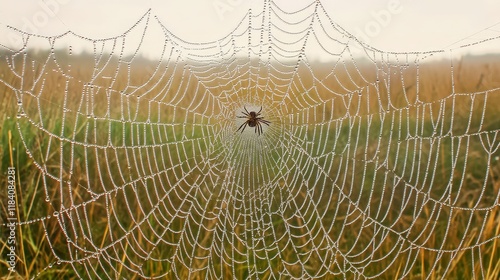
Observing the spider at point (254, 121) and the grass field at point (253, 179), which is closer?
the grass field at point (253, 179)

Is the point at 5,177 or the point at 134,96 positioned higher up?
the point at 134,96

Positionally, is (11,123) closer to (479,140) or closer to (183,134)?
(183,134)

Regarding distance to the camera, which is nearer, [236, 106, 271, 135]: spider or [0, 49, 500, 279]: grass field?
[0, 49, 500, 279]: grass field

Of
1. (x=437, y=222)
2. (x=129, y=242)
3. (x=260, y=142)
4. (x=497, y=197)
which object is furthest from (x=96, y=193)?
(x=497, y=197)

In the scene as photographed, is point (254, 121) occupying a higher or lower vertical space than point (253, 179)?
higher

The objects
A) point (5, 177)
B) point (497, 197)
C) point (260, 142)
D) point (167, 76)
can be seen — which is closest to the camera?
point (5, 177)
